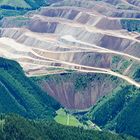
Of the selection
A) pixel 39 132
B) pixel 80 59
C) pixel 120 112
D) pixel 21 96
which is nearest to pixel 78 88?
pixel 21 96

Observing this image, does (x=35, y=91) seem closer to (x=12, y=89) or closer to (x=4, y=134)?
(x=12, y=89)

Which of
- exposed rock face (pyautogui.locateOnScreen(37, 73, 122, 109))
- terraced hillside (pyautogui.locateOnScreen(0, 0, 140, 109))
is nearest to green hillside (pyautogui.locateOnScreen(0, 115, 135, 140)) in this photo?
exposed rock face (pyautogui.locateOnScreen(37, 73, 122, 109))

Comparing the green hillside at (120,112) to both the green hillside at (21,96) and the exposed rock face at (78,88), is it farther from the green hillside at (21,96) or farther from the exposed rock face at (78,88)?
the green hillside at (21,96)

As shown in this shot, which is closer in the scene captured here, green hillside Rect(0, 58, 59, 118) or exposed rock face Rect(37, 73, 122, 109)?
green hillside Rect(0, 58, 59, 118)

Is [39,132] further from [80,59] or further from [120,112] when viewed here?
[80,59]

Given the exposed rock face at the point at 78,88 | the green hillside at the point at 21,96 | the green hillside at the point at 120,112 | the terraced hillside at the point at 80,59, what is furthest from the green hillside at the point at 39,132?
the terraced hillside at the point at 80,59

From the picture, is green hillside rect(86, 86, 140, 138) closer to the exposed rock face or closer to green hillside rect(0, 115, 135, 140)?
the exposed rock face
